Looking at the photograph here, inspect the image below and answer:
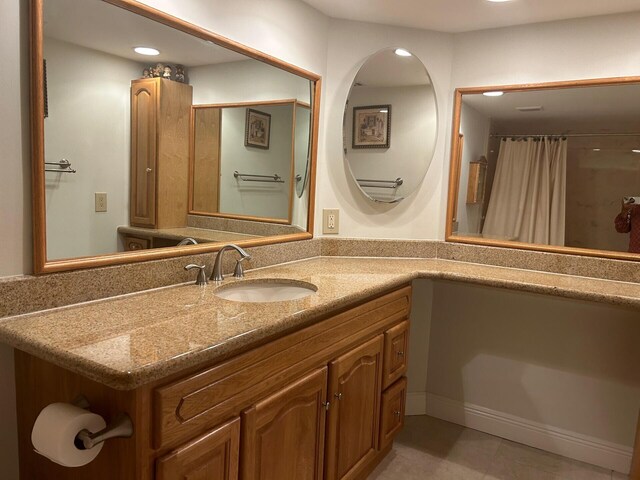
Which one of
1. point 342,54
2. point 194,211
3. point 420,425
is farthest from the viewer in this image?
point 420,425

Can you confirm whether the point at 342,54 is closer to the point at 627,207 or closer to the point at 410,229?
the point at 410,229

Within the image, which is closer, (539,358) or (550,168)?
(550,168)

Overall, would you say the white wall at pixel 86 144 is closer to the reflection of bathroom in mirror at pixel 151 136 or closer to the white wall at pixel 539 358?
the reflection of bathroom in mirror at pixel 151 136

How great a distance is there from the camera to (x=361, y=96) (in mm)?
2381

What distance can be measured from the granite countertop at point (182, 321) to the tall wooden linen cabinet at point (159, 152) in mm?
271

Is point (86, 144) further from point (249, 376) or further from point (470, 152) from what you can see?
point (470, 152)

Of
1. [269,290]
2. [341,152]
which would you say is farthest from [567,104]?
[269,290]

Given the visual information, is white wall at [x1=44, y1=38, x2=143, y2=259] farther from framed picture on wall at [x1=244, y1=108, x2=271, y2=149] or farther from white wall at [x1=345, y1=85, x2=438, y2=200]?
white wall at [x1=345, y1=85, x2=438, y2=200]

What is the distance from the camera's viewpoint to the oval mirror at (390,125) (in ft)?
7.80

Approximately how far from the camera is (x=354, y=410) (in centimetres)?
182

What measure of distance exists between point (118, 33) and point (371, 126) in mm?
1304

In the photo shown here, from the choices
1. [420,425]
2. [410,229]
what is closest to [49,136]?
[410,229]

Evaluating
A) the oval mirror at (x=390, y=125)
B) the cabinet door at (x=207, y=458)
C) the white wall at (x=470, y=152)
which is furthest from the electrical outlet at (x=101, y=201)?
the white wall at (x=470, y=152)

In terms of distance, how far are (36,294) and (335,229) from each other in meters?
1.48
